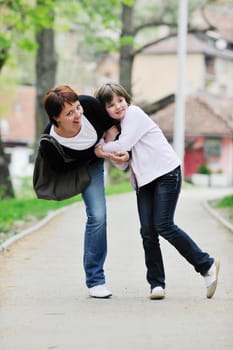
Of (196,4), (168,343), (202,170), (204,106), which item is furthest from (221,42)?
(168,343)

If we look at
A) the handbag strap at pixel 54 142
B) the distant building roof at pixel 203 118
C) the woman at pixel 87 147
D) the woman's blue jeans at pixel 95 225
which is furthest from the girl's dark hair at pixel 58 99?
the distant building roof at pixel 203 118

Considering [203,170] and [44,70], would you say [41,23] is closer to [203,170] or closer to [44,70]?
[44,70]

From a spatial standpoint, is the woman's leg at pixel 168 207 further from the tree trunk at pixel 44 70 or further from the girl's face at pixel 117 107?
the tree trunk at pixel 44 70

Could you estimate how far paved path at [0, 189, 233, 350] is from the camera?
6.19m

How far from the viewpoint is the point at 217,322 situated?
6.75 m

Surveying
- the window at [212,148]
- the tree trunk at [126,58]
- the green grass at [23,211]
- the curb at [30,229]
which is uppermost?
the tree trunk at [126,58]

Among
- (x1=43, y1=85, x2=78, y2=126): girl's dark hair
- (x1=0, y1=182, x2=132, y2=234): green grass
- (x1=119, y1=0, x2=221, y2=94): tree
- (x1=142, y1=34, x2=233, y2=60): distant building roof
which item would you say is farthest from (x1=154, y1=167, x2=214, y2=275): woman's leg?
(x1=142, y1=34, x2=233, y2=60): distant building roof

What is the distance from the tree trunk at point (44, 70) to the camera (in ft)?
89.5

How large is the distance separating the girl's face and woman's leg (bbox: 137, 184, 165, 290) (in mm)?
619

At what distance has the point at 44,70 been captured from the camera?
1080 inches

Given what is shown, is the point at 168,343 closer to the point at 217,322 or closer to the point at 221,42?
the point at 217,322

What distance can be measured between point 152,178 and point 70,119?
2.57ft

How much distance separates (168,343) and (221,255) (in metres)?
5.15

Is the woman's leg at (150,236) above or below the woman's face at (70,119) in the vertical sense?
below
